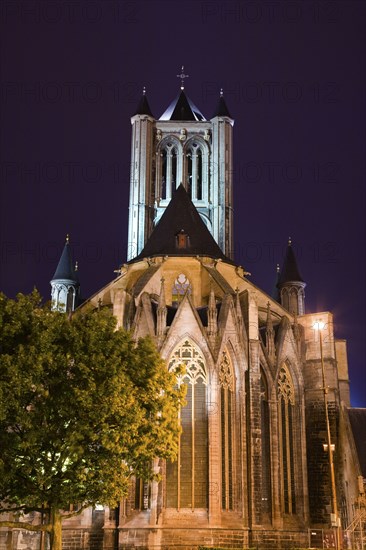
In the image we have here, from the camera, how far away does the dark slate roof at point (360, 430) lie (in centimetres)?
3931

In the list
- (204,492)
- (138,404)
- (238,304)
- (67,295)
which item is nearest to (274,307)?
(238,304)

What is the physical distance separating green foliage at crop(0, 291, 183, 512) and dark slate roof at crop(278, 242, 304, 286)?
1323 inches

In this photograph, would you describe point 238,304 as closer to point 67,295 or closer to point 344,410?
point 344,410

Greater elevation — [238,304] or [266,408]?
[238,304]

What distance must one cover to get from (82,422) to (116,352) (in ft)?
8.35

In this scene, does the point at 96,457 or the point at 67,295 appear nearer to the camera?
the point at 96,457

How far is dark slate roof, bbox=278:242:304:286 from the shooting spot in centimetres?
5728

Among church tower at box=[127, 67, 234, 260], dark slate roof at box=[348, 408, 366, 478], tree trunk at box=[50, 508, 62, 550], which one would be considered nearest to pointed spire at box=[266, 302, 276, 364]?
dark slate roof at box=[348, 408, 366, 478]

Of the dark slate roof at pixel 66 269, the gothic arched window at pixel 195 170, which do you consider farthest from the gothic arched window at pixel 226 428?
the gothic arched window at pixel 195 170

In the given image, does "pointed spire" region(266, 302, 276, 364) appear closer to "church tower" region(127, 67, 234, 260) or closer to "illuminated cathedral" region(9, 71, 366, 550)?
"illuminated cathedral" region(9, 71, 366, 550)

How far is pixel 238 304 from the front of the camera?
1495 inches

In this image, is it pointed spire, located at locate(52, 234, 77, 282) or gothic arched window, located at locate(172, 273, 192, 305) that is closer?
gothic arched window, located at locate(172, 273, 192, 305)

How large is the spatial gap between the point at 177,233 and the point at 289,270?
1530 centimetres

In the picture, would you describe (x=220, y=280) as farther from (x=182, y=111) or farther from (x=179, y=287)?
(x=182, y=111)
